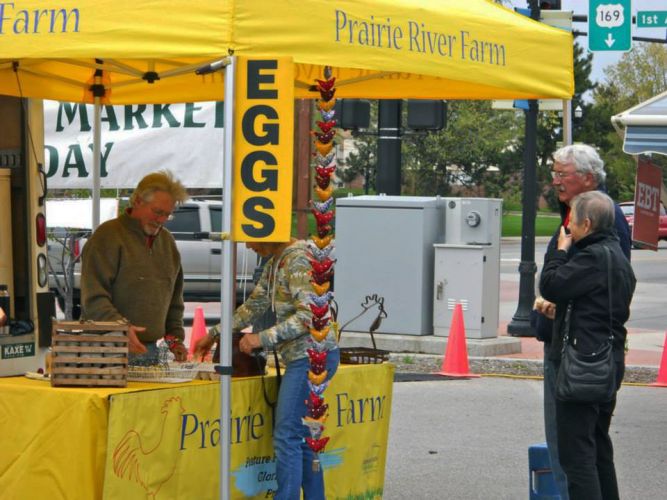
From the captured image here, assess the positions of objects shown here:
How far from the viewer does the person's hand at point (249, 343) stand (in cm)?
604

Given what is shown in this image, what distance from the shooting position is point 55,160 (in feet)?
28.4

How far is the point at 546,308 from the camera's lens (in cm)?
612

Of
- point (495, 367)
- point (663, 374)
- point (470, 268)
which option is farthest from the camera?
point (470, 268)

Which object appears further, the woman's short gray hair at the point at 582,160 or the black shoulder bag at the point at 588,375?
the woman's short gray hair at the point at 582,160

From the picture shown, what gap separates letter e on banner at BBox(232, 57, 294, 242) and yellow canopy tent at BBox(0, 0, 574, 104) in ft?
0.70

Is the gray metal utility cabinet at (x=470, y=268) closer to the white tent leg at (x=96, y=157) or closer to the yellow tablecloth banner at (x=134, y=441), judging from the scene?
the white tent leg at (x=96, y=157)

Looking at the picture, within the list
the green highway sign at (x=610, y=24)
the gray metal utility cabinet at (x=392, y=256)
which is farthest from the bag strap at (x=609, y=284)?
the green highway sign at (x=610, y=24)

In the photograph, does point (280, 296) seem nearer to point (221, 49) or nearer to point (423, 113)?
point (221, 49)

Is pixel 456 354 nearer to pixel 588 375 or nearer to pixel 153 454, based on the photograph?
pixel 588 375

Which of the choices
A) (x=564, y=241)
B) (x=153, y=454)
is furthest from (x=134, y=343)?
(x=564, y=241)

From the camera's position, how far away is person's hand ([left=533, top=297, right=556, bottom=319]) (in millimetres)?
6082

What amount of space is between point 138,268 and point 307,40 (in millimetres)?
1672

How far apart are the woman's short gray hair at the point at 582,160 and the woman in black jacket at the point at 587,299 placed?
22 cm

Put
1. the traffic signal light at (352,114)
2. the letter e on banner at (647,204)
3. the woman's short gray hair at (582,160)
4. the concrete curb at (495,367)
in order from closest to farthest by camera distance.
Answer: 1. the woman's short gray hair at (582,160)
2. the letter e on banner at (647,204)
3. the concrete curb at (495,367)
4. the traffic signal light at (352,114)
